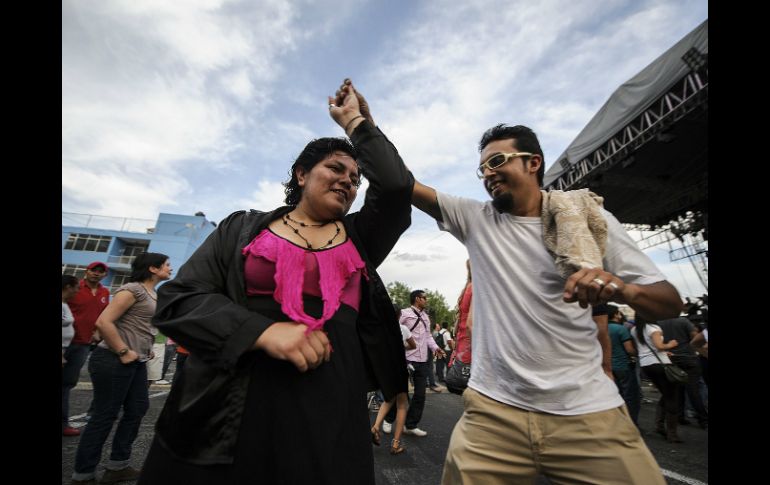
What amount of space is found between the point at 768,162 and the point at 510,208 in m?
0.98

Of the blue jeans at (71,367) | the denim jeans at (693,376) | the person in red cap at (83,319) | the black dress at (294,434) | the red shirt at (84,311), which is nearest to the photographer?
the black dress at (294,434)

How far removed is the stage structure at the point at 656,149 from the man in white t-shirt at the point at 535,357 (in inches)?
410

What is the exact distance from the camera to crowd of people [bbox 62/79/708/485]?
100cm

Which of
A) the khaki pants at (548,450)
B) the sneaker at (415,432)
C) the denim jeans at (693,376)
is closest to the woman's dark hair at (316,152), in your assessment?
the khaki pants at (548,450)

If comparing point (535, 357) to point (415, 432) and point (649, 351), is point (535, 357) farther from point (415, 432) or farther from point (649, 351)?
point (649, 351)

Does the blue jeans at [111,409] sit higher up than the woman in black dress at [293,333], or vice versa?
the woman in black dress at [293,333]

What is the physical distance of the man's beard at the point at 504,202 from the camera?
1934 millimetres

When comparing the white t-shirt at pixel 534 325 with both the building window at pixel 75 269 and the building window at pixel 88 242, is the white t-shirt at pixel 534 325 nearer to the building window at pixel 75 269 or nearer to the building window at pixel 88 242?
the building window at pixel 75 269

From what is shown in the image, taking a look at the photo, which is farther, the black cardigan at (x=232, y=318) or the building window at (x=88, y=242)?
the building window at (x=88, y=242)

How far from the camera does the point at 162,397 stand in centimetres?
694

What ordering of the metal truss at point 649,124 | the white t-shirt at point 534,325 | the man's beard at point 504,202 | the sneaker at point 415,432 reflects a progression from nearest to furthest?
1. the white t-shirt at point 534,325
2. the man's beard at point 504,202
3. the sneaker at point 415,432
4. the metal truss at point 649,124

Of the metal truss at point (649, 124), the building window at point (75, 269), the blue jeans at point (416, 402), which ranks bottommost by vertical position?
the blue jeans at point (416, 402)
